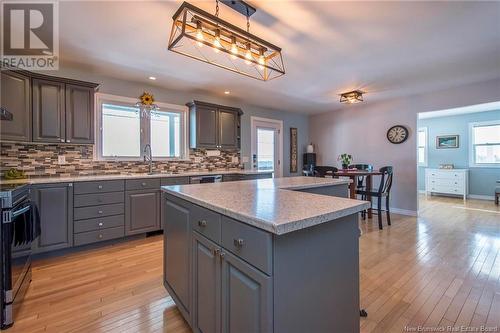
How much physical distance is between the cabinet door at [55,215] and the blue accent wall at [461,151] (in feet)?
23.5

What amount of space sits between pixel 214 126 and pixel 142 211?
1972 mm

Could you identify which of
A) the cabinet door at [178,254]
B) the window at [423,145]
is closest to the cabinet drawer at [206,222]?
the cabinet door at [178,254]

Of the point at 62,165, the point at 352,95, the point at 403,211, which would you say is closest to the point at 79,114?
the point at 62,165

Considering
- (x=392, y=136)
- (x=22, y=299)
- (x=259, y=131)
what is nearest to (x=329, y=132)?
(x=392, y=136)

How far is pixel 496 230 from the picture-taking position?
3590 millimetres

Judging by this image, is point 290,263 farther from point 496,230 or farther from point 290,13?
point 496,230

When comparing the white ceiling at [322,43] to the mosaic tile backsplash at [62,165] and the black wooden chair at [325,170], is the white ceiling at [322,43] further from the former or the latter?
the black wooden chair at [325,170]

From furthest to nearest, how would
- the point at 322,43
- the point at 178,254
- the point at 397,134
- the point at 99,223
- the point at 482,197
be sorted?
the point at 482,197 → the point at 397,134 → the point at 99,223 → the point at 322,43 → the point at 178,254

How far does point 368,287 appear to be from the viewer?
6.83 feet

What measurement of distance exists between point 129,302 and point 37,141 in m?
2.33

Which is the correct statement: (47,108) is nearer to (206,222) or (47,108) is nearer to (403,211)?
(206,222)

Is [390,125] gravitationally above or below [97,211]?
above

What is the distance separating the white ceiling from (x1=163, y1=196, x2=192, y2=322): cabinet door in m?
1.71

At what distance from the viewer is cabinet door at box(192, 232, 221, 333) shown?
3.99 feet
